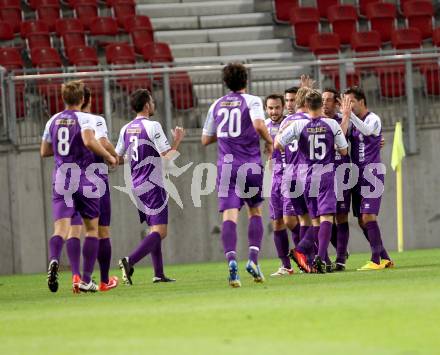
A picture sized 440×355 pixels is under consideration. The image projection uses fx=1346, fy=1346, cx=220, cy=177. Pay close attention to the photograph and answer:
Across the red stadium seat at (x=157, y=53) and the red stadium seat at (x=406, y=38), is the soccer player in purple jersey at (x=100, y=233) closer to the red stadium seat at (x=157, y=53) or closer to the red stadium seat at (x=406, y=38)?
the red stadium seat at (x=157, y=53)

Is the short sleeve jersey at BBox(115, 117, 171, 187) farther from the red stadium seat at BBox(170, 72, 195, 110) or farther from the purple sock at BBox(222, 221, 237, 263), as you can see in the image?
the red stadium seat at BBox(170, 72, 195, 110)

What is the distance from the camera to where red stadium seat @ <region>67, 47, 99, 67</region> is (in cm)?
2298

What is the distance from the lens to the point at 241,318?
923 centimetres

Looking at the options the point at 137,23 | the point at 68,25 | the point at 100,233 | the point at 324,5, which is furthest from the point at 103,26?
the point at 100,233

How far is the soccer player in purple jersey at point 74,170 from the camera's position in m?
13.3

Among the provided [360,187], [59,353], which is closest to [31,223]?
[360,187]

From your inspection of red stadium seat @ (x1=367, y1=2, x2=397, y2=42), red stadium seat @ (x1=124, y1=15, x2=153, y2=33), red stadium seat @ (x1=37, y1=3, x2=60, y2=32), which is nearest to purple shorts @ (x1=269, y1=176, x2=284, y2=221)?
red stadium seat @ (x1=124, y1=15, x2=153, y2=33)

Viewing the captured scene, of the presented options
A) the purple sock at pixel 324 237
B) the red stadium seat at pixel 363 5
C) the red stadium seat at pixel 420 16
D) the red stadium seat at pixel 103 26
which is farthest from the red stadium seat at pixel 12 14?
the purple sock at pixel 324 237

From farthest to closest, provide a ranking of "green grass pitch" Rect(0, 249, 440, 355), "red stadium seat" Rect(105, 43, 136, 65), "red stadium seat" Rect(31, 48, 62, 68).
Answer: "red stadium seat" Rect(105, 43, 136, 65) → "red stadium seat" Rect(31, 48, 62, 68) → "green grass pitch" Rect(0, 249, 440, 355)

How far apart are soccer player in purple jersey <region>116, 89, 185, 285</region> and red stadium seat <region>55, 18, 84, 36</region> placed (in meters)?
9.78

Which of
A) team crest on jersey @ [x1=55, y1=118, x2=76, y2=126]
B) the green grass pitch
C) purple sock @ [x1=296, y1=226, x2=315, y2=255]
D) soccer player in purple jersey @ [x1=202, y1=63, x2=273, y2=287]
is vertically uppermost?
team crest on jersey @ [x1=55, y1=118, x2=76, y2=126]

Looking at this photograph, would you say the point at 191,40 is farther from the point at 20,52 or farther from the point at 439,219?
the point at 439,219

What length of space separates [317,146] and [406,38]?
10.2 metres

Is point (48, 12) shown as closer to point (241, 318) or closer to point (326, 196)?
point (326, 196)
